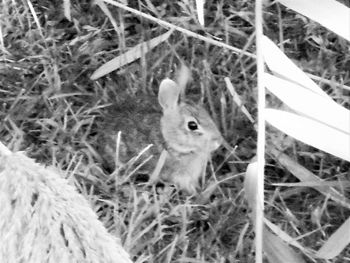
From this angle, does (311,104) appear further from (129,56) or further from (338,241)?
(129,56)

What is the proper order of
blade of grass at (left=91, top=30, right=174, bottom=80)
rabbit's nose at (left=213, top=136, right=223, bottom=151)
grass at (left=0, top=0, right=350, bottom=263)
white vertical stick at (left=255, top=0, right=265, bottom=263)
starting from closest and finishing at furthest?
white vertical stick at (left=255, top=0, right=265, bottom=263), grass at (left=0, top=0, right=350, bottom=263), rabbit's nose at (left=213, top=136, right=223, bottom=151), blade of grass at (left=91, top=30, right=174, bottom=80)

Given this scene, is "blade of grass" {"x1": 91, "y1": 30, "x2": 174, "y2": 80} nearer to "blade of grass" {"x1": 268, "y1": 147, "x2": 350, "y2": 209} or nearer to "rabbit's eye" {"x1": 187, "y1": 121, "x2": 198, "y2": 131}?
"rabbit's eye" {"x1": 187, "y1": 121, "x2": 198, "y2": 131}

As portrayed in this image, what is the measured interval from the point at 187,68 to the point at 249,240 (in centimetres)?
65

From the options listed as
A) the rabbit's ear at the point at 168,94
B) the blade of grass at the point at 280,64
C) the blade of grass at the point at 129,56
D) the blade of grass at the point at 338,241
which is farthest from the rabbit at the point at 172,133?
the blade of grass at the point at 280,64

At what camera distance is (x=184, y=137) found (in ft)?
8.80

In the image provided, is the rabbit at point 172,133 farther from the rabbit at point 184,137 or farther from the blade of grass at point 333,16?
the blade of grass at point 333,16

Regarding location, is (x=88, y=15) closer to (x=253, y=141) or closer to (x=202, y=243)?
(x=253, y=141)

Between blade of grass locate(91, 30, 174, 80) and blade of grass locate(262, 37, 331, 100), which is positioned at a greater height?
blade of grass locate(262, 37, 331, 100)

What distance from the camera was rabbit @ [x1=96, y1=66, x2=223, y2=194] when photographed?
2.62m

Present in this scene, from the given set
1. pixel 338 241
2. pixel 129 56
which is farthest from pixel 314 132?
pixel 129 56

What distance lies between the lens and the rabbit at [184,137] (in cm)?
262

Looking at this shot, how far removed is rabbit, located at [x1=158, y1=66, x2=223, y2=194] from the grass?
61mm

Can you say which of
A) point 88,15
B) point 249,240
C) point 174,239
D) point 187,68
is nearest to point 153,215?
point 174,239

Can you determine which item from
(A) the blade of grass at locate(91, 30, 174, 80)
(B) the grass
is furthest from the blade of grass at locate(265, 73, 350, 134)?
(A) the blade of grass at locate(91, 30, 174, 80)
